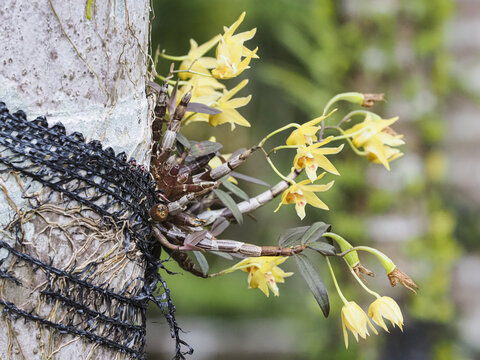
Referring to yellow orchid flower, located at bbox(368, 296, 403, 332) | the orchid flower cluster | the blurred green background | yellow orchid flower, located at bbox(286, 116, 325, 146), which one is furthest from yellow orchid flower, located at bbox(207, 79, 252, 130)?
the blurred green background

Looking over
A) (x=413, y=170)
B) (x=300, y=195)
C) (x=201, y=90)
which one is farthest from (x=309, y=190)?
(x=413, y=170)

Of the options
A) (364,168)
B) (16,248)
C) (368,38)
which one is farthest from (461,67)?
(16,248)

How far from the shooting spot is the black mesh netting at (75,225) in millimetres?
605

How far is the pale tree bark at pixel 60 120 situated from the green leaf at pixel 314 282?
0.22 m

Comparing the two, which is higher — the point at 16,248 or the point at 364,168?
the point at 364,168

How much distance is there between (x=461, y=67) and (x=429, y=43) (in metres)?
0.22

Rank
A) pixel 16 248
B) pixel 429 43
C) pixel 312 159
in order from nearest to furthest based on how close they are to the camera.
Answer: pixel 16 248
pixel 312 159
pixel 429 43

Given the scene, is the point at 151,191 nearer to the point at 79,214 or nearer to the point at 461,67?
the point at 79,214

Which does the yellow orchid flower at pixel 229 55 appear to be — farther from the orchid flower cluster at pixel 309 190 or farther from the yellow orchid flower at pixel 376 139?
the yellow orchid flower at pixel 376 139

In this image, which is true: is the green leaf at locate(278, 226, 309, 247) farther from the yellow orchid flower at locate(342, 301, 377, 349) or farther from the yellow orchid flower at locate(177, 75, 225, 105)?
the yellow orchid flower at locate(177, 75, 225, 105)

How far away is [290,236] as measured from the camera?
75 cm

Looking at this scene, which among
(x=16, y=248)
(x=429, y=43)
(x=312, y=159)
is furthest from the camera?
(x=429, y=43)

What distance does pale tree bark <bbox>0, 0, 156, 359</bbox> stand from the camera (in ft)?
2.00

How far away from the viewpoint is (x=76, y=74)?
64cm
